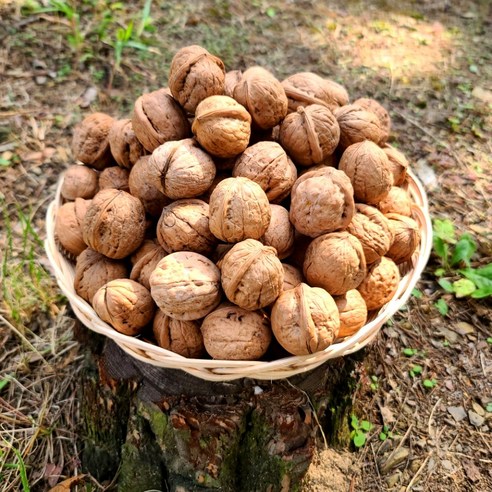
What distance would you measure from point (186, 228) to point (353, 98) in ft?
8.73

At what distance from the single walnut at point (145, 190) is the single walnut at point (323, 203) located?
63 cm

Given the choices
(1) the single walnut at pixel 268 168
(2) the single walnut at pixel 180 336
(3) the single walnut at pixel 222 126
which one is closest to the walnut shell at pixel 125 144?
(3) the single walnut at pixel 222 126

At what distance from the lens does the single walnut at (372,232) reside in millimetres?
2213

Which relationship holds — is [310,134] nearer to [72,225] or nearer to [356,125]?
[356,125]

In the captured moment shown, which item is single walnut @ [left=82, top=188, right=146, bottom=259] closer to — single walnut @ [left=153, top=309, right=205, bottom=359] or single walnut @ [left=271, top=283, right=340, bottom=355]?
single walnut @ [left=153, top=309, right=205, bottom=359]

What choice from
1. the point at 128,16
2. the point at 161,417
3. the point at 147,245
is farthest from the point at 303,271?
the point at 128,16

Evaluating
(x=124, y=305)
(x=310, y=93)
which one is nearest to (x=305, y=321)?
(x=124, y=305)

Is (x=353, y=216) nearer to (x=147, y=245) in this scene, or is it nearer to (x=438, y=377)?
(x=147, y=245)

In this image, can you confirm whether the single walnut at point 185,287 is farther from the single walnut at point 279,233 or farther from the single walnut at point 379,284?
the single walnut at point 379,284

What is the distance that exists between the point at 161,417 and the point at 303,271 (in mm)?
835

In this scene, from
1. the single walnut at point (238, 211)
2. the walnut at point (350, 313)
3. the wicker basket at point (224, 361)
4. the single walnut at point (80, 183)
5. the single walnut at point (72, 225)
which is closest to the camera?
the wicker basket at point (224, 361)

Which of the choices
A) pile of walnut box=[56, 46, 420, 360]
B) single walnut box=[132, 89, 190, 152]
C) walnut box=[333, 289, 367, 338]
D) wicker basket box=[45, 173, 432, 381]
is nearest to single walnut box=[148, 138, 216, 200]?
pile of walnut box=[56, 46, 420, 360]

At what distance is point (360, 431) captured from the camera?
2.60m

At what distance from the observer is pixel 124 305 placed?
2.05 metres
